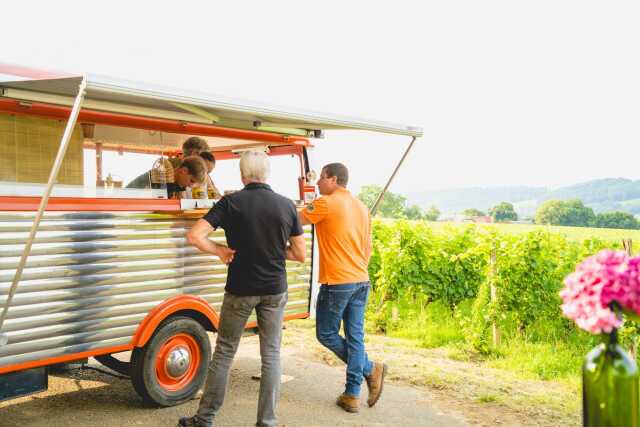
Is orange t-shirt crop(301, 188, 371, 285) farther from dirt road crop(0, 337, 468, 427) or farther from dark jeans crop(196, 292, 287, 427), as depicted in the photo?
dirt road crop(0, 337, 468, 427)

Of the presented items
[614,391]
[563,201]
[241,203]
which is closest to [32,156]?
[241,203]

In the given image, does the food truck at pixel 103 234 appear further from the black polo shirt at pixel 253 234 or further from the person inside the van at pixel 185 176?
the black polo shirt at pixel 253 234

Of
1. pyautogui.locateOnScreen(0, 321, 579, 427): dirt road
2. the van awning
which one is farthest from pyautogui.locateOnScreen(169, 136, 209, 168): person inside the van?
pyautogui.locateOnScreen(0, 321, 579, 427): dirt road

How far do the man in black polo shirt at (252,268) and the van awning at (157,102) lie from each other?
441 millimetres

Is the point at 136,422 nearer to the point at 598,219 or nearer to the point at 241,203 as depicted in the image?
the point at 241,203

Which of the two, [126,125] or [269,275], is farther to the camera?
[126,125]

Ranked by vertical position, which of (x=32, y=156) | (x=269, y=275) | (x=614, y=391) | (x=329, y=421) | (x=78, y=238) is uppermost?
(x=32, y=156)

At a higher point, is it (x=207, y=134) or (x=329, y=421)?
(x=207, y=134)

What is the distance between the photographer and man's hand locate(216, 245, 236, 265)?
4.38 metres

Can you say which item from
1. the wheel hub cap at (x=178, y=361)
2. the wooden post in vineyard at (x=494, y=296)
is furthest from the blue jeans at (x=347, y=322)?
the wooden post in vineyard at (x=494, y=296)

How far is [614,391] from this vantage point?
230 cm

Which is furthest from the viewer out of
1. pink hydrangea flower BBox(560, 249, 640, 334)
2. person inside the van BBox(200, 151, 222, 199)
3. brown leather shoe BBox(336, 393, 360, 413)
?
person inside the van BBox(200, 151, 222, 199)

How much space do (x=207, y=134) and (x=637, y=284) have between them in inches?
179

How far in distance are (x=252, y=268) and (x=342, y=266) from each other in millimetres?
1064
